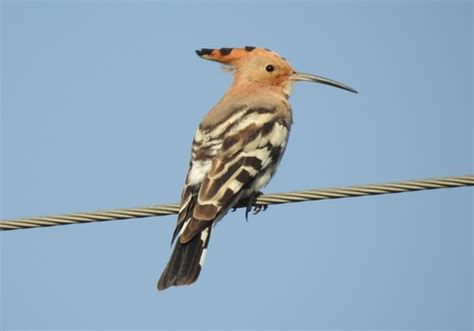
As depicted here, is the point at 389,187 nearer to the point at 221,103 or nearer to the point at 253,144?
the point at 253,144

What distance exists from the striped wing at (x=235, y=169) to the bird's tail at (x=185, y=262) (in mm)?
65

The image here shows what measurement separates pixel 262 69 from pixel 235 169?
1.69m

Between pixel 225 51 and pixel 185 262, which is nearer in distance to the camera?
pixel 185 262

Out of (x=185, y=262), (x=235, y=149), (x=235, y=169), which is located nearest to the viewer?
(x=185, y=262)

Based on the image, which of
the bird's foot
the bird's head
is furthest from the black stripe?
the bird's foot

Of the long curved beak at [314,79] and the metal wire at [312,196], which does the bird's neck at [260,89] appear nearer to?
the long curved beak at [314,79]

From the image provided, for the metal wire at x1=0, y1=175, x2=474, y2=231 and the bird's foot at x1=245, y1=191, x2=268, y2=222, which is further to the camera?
the bird's foot at x1=245, y1=191, x2=268, y2=222

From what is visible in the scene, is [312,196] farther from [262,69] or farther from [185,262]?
[262,69]

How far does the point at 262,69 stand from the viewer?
6.34 meters

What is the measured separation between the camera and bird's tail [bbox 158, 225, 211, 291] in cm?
456

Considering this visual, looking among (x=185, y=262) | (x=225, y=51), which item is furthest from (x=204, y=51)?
(x=185, y=262)

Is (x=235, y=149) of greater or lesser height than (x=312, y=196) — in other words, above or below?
above

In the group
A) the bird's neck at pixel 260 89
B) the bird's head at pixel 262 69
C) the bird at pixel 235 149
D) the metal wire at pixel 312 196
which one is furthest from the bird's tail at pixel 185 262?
the bird's head at pixel 262 69

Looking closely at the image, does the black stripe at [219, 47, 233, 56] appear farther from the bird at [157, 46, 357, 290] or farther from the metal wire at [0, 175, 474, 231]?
the metal wire at [0, 175, 474, 231]
